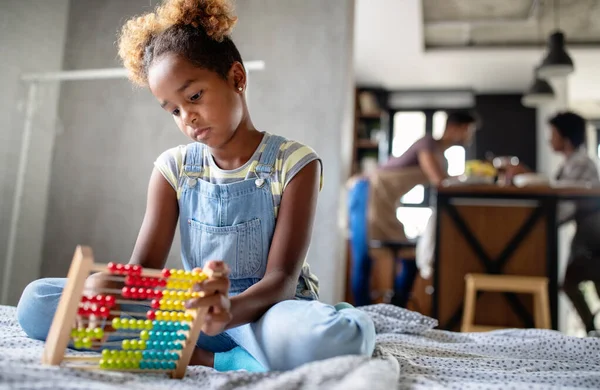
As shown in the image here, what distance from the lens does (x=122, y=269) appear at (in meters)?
0.80

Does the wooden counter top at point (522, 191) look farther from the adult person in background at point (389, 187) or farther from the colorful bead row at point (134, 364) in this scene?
the colorful bead row at point (134, 364)

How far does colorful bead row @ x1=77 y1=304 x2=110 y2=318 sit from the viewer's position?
0.85 m

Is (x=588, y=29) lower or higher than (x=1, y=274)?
higher

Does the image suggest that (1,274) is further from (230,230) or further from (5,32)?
(230,230)

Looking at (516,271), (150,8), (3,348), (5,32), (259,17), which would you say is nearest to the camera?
(3,348)

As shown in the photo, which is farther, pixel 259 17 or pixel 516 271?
pixel 516 271

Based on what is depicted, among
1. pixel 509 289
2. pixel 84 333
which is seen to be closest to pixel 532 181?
pixel 509 289

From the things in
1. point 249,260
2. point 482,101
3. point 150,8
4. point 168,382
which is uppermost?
point 482,101

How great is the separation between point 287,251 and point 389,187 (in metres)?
2.51

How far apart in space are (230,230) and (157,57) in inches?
14.3

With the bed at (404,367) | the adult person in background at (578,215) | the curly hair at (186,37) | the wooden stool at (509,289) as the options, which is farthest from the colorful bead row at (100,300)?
the adult person in background at (578,215)

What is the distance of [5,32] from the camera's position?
1778mm

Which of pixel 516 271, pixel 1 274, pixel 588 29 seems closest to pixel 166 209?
pixel 1 274

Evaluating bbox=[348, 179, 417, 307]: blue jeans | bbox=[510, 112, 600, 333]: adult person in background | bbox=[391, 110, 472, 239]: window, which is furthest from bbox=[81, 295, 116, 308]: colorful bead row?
bbox=[391, 110, 472, 239]: window
